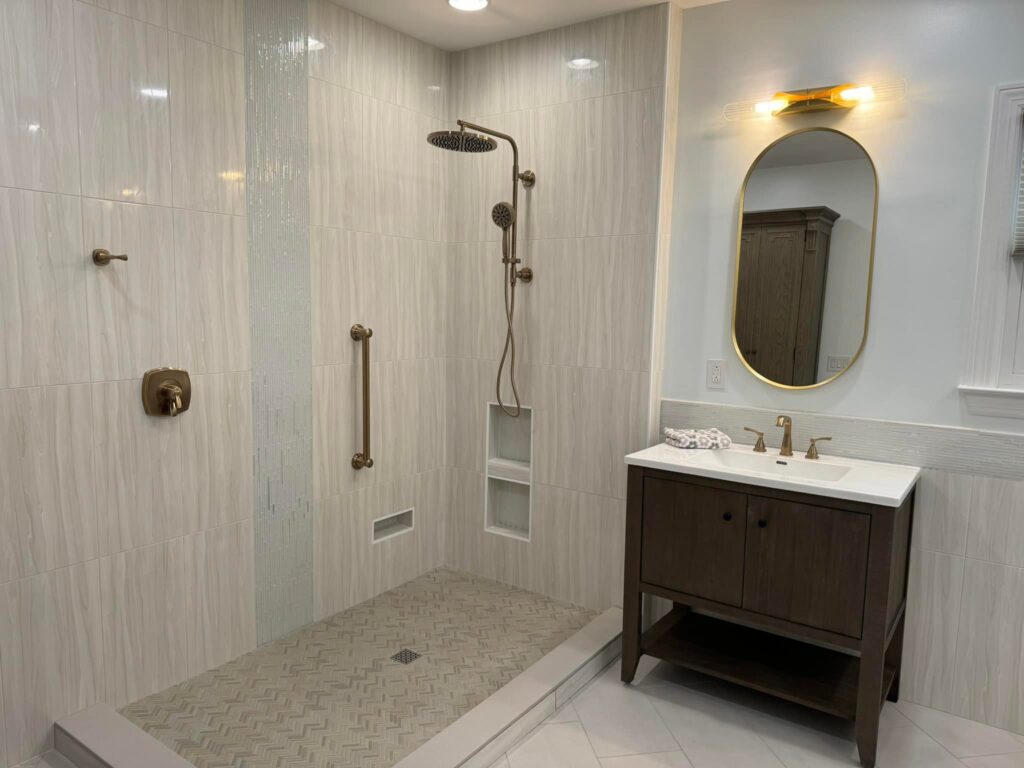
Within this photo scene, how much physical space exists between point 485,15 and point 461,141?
27.0 inches

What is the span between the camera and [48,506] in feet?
6.99

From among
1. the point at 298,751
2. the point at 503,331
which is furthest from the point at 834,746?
the point at 503,331

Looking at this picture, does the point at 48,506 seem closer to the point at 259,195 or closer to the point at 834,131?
the point at 259,195

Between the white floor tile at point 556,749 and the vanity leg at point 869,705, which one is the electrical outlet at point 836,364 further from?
the white floor tile at point 556,749

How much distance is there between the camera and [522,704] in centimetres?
236

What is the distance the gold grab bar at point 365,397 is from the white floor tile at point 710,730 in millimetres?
1472

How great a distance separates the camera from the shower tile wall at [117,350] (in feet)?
6.70

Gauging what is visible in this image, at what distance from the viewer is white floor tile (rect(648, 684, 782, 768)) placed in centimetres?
226

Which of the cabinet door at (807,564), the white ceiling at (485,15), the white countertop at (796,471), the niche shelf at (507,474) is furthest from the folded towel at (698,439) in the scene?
the white ceiling at (485,15)

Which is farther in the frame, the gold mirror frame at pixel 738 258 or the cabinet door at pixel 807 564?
the gold mirror frame at pixel 738 258

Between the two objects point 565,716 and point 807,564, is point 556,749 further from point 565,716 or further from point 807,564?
point 807,564

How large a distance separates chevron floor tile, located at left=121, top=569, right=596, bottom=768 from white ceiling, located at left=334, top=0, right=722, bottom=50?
2507mm

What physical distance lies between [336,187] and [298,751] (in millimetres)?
2053

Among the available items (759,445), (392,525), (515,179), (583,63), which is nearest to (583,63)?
(583,63)
